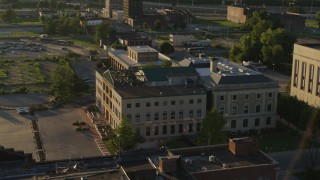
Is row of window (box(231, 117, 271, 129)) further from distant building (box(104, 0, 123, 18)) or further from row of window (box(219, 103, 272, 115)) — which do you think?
distant building (box(104, 0, 123, 18))

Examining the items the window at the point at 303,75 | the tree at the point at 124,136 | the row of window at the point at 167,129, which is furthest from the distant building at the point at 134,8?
the tree at the point at 124,136

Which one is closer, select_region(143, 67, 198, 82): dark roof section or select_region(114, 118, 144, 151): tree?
select_region(114, 118, 144, 151): tree

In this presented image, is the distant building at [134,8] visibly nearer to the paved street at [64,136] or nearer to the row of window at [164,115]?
the paved street at [64,136]

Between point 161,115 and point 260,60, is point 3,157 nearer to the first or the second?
point 161,115

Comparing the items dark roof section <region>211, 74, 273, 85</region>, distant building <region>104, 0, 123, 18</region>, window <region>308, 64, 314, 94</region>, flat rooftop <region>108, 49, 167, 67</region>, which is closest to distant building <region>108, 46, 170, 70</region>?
flat rooftop <region>108, 49, 167, 67</region>

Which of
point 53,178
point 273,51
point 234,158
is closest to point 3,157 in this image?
point 53,178
